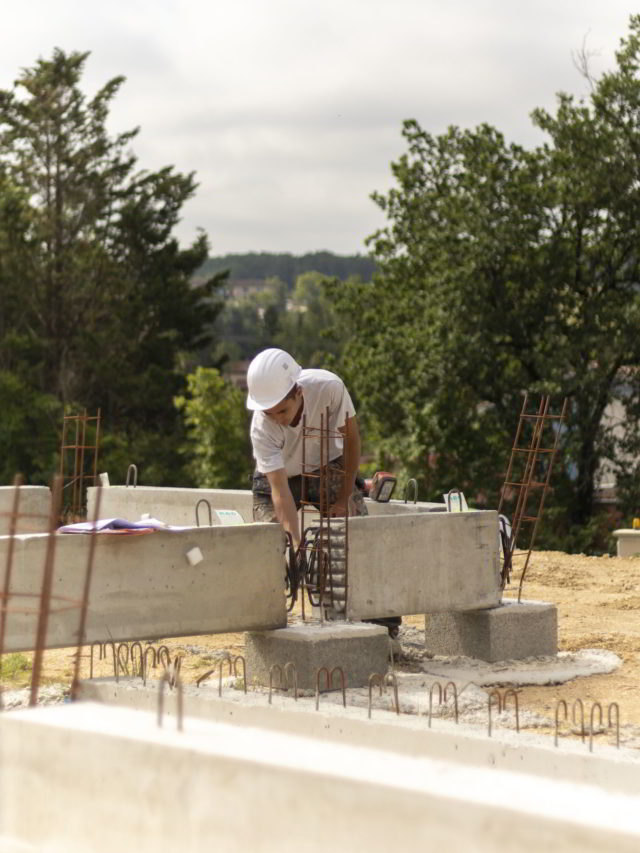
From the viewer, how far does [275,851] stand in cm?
300

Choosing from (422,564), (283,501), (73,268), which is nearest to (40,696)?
(283,501)

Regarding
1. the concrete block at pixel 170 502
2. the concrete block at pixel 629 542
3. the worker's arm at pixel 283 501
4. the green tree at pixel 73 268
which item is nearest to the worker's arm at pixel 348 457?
the worker's arm at pixel 283 501

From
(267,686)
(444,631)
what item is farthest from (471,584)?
(267,686)

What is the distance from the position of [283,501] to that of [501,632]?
1616 millimetres

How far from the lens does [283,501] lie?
7.15 m

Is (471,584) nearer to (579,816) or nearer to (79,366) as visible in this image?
(579,816)

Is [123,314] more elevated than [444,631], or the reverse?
[123,314]

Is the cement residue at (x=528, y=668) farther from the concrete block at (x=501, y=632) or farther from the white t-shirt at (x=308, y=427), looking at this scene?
the white t-shirt at (x=308, y=427)

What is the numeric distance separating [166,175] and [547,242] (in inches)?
701

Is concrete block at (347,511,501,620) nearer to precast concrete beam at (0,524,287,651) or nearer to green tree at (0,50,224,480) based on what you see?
precast concrete beam at (0,524,287,651)

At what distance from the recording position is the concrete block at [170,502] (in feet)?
33.6

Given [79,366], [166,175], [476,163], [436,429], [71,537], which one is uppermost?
[166,175]

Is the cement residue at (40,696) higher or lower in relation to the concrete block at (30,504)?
lower

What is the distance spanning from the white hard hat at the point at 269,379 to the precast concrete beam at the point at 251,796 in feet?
12.1
